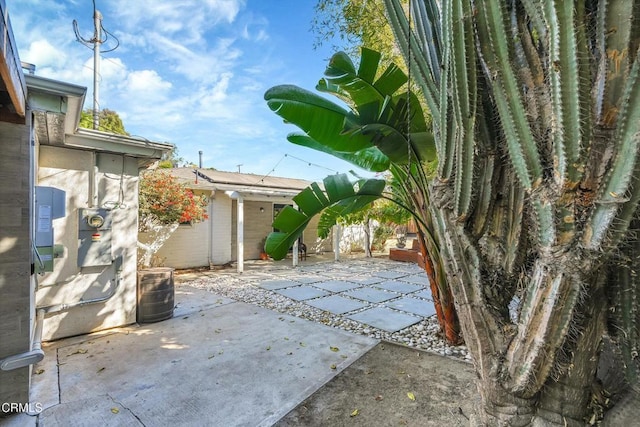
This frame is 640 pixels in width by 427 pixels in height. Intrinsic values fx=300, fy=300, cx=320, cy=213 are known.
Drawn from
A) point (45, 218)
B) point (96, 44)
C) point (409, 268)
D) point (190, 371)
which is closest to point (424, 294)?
point (409, 268)

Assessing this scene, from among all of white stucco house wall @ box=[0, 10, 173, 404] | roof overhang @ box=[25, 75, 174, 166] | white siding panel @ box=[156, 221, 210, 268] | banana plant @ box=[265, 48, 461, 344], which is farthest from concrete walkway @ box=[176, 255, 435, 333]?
roof overhang @ box=[25, 75, 174, 166]

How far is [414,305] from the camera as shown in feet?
21.6

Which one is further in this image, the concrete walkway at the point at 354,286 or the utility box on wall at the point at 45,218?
the concrete walkway at the point at 354,286

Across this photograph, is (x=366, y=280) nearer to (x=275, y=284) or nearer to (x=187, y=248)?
(x=275, y=284)

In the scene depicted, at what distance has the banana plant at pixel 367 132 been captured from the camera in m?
3.15

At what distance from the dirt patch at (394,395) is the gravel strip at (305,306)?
47 centimetres

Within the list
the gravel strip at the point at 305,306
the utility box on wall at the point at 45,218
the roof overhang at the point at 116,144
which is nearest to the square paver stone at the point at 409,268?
the gravel strip at the point at 305,306

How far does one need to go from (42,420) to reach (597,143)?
15.3 feet

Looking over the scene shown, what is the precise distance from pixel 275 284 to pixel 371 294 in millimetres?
2715

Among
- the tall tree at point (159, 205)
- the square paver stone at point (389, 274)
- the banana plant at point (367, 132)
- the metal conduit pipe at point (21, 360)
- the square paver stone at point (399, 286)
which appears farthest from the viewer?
the square paver stone at point (389, 274)

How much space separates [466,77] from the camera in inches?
64.2

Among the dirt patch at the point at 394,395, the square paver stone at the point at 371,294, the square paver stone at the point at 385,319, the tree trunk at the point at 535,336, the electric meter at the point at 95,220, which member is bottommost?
the square paver stone at the point at 385,319

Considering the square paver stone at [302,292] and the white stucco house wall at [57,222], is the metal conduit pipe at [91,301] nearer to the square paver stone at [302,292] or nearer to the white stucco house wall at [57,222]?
the white stucco house wall at [57,222]

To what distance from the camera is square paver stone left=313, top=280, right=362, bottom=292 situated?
798 centimetres
